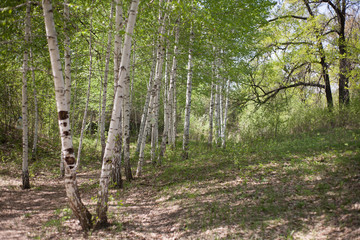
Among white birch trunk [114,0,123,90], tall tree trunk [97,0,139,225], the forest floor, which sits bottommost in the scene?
the forest floor

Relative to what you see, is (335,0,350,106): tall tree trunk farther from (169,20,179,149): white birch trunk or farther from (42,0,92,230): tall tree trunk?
(42,0,92,230): tall tree trunk

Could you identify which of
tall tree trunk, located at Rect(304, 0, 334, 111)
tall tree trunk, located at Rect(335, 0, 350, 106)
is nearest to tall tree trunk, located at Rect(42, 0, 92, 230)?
tall tree trunk, located at Rect(304, 0, 334, 111)

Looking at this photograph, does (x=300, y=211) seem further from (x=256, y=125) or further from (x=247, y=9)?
(x=256, y=125)

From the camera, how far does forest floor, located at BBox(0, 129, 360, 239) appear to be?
12.4 ft

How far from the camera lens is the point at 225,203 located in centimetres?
496

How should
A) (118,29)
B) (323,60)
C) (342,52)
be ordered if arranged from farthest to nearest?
(323,60)
(342,52)
(118,29)

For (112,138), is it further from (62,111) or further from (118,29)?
(118,29)

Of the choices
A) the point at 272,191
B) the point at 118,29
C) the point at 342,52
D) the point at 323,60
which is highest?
the point at 342,52

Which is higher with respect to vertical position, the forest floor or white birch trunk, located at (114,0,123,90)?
white birch trunk, located at (114,0,123,90)

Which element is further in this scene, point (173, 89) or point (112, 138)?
point (173, 89)

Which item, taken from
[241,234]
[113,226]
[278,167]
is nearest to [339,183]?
[278,167]

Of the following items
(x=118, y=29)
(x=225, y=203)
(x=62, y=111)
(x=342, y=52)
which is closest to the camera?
(x=62, y=111)

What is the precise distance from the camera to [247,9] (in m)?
7.82

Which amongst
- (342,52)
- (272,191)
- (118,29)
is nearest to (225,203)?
(272,191)
